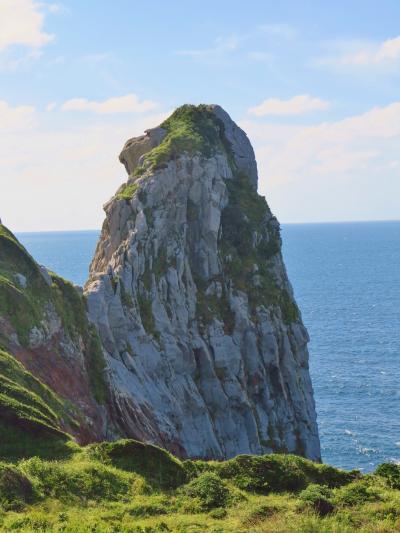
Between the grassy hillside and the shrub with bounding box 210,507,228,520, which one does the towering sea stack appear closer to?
the grassy hillside

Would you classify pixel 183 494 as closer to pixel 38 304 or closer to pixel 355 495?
pixel 355 495

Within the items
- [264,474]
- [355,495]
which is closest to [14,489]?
[264,474]

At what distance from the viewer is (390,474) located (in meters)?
32.7

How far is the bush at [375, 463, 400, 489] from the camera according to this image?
1260 inches

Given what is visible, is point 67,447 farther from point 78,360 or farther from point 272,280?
point 272,280

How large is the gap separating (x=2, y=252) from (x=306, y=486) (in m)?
31.4

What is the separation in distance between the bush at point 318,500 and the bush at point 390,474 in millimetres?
4522

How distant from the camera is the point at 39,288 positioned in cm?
5059

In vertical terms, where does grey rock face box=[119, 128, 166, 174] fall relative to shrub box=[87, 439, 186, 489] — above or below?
above

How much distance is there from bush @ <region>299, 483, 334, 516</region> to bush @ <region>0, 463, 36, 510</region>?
11.4 m

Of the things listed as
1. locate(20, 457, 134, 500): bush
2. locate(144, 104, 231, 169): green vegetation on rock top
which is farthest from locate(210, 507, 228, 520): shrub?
locate(144, 104, 231, 169): green vegetation on rock top

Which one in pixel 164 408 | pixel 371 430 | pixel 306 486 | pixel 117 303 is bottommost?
pixel 371 430

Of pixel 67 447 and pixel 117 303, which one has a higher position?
pixel 117 303

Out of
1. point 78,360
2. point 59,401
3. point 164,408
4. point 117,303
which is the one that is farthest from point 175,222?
point 59,401
